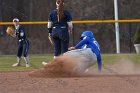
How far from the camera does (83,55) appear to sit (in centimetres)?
1295

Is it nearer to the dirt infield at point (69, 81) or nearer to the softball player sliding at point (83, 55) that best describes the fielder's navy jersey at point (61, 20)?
the softball player sliding at point (83, 55)

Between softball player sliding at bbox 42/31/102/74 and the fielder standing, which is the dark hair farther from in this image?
softball player sliding at bbox 42/31/102/74

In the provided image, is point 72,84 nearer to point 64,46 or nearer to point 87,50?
point 87,50

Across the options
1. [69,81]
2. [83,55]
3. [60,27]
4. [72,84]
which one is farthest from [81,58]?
[72,84]

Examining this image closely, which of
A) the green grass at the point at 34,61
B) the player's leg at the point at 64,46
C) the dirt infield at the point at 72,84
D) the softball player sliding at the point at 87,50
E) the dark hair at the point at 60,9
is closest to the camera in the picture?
the dirt infield at the point at 72,84

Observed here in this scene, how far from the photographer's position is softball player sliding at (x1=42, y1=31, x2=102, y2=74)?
1285 centimetres

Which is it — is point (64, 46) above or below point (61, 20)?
below

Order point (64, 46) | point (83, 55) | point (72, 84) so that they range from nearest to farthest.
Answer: point (72, 84) < point (83, 55) < point (64, 46)

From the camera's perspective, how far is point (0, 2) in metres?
40.8

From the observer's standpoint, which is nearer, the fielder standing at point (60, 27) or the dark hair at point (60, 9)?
the dark hair at point (60, 9)

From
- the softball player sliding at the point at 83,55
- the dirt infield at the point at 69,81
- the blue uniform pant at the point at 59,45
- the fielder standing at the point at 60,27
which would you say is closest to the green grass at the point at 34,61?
the blue uniform pant at the point at 59,45

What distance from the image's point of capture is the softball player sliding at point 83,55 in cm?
1285

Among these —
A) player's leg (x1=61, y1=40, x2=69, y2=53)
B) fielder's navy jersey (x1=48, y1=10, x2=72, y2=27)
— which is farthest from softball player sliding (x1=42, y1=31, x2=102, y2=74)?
fielder's navy jersey (x1=48, y1=10, x2=72, y2=27)

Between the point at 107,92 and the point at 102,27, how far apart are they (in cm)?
2950
